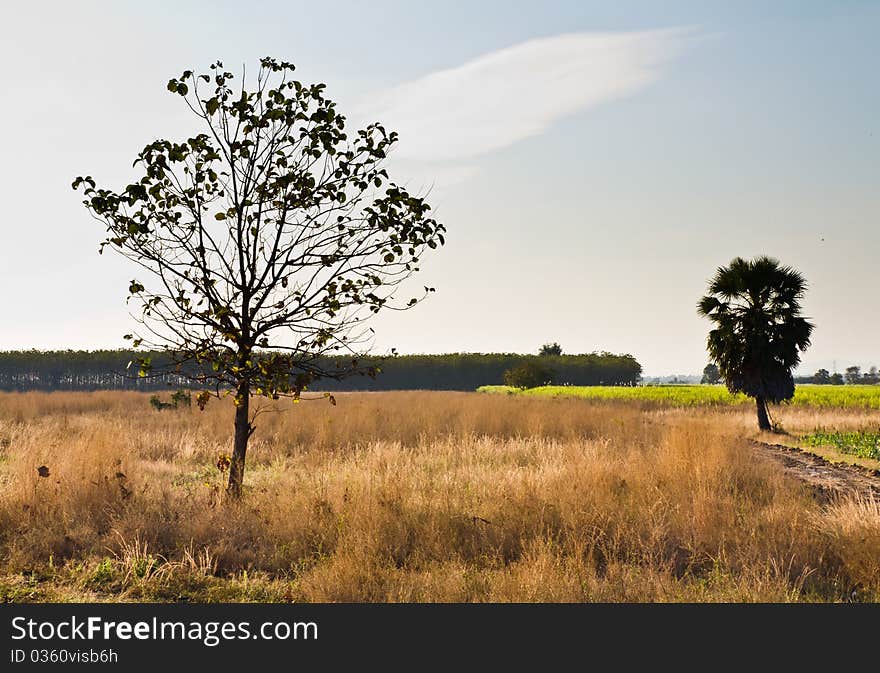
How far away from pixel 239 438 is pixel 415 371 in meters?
102

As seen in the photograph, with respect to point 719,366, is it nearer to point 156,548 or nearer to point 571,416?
point 571,416

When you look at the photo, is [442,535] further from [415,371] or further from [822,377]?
[822,377]

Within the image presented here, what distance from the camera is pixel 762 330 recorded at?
2331 cm

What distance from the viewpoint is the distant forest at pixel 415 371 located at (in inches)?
3696

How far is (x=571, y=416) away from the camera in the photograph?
74.4 ft

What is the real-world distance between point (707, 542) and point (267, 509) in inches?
202

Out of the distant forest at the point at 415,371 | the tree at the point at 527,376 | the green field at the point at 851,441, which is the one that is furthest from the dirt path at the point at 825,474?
the distant forest at the point at 415,371

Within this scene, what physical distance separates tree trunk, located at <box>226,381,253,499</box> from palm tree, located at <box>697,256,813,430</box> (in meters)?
18.4

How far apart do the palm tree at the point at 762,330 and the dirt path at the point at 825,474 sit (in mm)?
4004

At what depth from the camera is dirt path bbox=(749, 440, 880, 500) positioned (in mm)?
12820

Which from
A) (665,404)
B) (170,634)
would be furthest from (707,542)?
(665,404)

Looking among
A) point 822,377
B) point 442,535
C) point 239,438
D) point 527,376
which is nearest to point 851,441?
point 442,535

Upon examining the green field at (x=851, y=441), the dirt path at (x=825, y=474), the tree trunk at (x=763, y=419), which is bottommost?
the dirt path at (x=825, y=474)

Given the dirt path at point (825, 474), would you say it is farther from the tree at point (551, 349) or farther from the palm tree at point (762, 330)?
the tree at point (551, 349)
